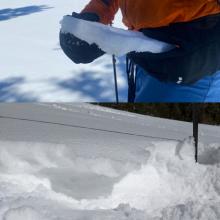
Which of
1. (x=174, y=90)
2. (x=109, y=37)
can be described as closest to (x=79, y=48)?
(x=109, y=37)

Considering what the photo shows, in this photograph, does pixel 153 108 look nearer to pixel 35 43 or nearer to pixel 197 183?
pixel 197 183

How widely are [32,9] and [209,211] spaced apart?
1.28 meters

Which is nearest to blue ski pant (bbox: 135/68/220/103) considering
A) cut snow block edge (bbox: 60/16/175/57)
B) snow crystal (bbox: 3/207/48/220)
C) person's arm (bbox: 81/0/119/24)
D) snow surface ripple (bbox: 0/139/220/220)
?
cut snow block edge (bbox: 60/16/175/57)

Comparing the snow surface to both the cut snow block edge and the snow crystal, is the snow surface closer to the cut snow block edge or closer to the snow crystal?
the snow crystal

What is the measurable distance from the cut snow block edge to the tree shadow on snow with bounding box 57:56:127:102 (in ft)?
0.30

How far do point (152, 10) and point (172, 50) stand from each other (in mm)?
198

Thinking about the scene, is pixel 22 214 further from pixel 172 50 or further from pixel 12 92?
pixel 172 50

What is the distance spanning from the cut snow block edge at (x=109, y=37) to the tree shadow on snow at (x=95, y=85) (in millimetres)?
90

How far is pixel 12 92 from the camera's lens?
181cm

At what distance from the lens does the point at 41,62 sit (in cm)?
174

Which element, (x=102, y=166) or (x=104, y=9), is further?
(x=102, y=166)

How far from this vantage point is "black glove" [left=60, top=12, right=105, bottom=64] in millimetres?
1697

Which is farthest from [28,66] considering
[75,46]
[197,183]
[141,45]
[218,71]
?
[197,183]

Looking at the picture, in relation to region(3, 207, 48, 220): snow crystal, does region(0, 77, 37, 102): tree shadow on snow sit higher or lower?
higher
